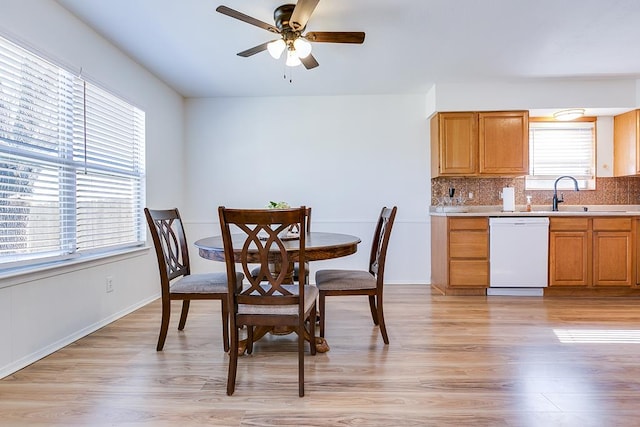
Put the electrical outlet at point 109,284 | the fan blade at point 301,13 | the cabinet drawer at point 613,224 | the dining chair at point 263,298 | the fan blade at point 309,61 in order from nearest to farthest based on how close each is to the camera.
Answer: the dining chair at point 263,298 → the fan blade at point 301,13 → the fan blade at point 309,61 → the electrical outlet at point 109,284 → the cabinet drawer at point 613,224

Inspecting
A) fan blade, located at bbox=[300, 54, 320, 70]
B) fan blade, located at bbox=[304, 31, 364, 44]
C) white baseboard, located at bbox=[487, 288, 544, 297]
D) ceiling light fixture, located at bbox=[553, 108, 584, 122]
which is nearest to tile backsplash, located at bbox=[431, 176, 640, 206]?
ceiling light fixture, located at bbox=[553, 108, 584, 122]

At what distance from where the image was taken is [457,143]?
162 inches

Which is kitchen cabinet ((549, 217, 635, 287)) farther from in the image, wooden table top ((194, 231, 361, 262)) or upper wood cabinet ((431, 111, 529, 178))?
A: wooden table top ((194, 231, 361, 262))

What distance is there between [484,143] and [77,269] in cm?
406

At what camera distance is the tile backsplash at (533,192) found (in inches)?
172

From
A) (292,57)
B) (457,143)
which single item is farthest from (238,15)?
(457,143)

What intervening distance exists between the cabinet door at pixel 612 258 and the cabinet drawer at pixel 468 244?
3.78 feet

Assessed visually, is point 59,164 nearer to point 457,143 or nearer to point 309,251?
point 309,251

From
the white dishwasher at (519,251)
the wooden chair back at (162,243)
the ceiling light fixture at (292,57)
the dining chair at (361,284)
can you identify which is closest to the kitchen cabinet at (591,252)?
the white dishwasher at (519,251)

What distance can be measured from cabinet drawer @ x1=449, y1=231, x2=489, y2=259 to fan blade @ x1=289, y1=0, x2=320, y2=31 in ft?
8.61

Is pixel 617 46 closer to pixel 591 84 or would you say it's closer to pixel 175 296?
pixel 591 84

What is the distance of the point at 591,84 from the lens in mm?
3988

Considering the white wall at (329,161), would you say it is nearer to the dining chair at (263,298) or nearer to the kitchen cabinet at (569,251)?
the kitchen cabinet at (569,251)

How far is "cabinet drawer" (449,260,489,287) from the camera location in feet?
12.8
